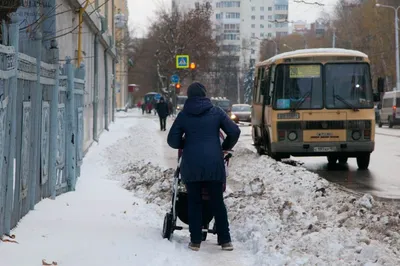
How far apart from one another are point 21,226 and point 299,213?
3.22 m

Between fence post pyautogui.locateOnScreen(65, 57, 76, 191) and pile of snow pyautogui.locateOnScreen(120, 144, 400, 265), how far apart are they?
3.69 feet

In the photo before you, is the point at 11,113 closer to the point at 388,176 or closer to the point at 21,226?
the point at 21,226

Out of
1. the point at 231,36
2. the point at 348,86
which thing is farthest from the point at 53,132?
the point at 231,36

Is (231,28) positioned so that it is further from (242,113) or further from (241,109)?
(242,113)

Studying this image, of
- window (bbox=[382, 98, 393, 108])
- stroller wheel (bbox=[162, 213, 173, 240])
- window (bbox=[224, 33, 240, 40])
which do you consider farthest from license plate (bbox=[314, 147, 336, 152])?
window (bbox=[224, 33, 240, 40])

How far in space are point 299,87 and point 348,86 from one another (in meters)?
1.13

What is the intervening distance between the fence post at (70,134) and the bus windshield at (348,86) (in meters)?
7.84

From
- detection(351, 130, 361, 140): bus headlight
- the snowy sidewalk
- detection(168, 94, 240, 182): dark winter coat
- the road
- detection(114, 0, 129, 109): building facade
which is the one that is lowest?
the road

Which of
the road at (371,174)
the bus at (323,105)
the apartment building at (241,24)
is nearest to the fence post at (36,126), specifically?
the road at (371,174)

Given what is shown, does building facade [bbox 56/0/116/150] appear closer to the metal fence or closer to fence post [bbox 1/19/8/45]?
the metal fence

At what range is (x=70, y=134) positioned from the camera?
11531 mm

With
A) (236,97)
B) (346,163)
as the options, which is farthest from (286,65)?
(236,97)

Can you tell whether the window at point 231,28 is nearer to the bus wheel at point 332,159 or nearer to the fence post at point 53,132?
the bus wheel at point 332,159

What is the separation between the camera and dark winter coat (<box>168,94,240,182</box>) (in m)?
7.53
